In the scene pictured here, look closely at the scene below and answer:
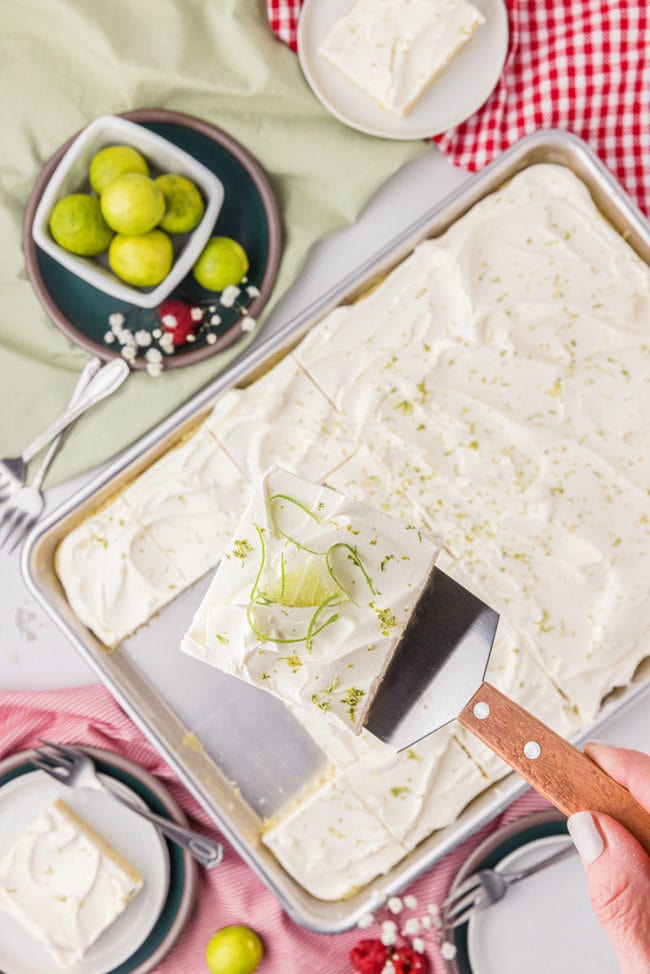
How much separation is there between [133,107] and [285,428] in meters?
1.34

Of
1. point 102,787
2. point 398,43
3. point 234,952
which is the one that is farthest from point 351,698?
point 398,43

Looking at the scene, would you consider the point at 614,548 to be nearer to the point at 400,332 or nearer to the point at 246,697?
the point at 400,332

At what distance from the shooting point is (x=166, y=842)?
3.49 metres

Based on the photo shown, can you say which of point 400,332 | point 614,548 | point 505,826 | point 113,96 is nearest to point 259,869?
point 505,826

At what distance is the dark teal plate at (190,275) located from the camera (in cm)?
336

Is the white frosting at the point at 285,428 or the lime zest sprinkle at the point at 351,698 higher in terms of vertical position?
the white frosting at the point at 285,428

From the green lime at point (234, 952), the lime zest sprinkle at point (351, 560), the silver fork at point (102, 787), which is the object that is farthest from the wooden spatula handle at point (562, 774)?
the green lime at point (234, 952)

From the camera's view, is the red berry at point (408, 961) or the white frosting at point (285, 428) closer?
the white frosting at point (285, 428)

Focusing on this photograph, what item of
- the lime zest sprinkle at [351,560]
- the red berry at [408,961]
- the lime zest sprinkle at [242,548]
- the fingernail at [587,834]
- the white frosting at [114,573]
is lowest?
the red berry at [408,961]

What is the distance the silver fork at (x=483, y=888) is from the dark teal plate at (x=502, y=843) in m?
0.04

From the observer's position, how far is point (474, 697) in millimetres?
2430

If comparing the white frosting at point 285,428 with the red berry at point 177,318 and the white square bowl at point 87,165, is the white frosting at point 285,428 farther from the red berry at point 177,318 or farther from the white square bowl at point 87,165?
the white square bowl at point 87,165

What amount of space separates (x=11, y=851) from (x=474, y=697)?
1.91 meters

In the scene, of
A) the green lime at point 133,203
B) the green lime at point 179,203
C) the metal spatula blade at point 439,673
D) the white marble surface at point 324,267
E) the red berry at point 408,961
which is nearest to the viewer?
the metal spatula blade at point 439,673
